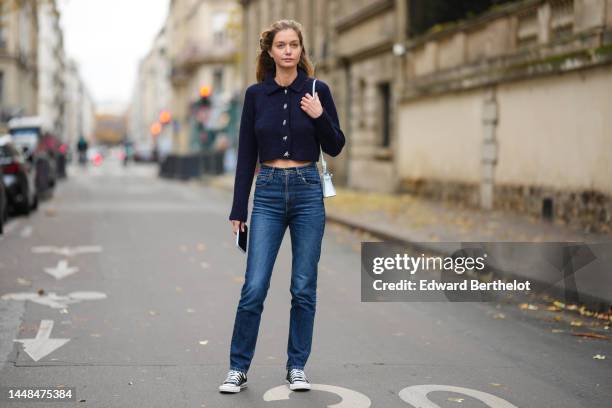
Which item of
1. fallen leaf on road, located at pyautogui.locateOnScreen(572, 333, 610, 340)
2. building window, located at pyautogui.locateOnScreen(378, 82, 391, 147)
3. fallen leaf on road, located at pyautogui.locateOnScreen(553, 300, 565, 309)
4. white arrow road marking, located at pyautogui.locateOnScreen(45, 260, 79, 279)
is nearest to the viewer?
fallen leaf on road, located at pyautogui.locateOnScreen(572, 333, 610, 340)

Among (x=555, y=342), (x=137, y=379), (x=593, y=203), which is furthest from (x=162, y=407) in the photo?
(x=593, y=203)

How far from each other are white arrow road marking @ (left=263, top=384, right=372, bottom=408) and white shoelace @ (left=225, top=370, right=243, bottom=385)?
165 millimetres

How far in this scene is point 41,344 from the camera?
6.21 m

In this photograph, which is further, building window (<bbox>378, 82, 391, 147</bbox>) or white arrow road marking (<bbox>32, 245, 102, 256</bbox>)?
building window (<bbox>378, 82, 391, 147</bbox>)

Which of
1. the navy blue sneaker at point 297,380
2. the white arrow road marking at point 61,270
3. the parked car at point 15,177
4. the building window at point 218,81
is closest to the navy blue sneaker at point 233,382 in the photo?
the navy blue sneaker at point 297,380

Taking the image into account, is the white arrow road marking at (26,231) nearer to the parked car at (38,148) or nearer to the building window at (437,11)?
the parked car at (38,148)

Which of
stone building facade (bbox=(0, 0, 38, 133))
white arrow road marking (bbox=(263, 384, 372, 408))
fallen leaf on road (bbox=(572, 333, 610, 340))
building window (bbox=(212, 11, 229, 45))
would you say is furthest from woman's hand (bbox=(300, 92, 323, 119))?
building window (bbox=(212, 11, 229, 45))

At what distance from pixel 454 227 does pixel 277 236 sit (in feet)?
30.2

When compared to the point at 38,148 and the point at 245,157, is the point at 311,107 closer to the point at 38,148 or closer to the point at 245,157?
the point at 245,157

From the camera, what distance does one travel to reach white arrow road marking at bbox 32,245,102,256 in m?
11.9

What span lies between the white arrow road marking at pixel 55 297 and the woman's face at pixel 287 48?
12.6 feet

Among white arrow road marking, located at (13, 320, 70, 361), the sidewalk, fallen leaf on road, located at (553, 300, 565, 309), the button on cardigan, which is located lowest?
white arrow road marking, located at (13, 320, 70, 361)

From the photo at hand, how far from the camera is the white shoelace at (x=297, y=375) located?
5.00 m

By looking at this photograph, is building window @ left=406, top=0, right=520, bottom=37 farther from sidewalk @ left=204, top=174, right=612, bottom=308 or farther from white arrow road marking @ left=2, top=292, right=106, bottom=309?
white arrow road marking @ left=2, top=292, right=106, bottom=309
